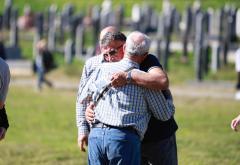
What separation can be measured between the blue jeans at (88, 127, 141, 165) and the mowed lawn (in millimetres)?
4863

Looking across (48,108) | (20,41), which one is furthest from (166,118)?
(20,41)

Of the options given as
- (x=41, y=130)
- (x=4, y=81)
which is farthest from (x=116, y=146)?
(x=41, y=130)

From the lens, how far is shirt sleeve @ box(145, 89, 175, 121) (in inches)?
327

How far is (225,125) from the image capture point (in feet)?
62.9

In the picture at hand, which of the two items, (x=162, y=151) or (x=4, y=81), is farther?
(x=4, y=81)

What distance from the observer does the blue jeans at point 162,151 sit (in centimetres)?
861

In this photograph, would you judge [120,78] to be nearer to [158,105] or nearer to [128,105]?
[128,105]

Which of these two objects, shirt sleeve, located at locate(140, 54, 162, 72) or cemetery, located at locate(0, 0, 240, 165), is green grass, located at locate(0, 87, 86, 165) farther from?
shirt sleeve, located at locate(140, 54, 162, 72)

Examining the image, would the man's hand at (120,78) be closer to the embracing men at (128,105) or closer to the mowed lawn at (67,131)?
the embracing men at (128,105)

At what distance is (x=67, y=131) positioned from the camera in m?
18.6

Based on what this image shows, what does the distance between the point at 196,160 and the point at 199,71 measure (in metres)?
17.5

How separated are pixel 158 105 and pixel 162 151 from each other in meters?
0.51

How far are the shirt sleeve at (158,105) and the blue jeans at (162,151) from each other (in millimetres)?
288

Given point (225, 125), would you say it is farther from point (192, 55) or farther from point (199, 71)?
point (192, 55)
